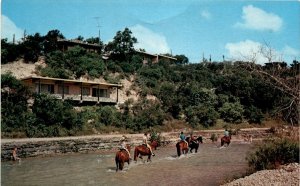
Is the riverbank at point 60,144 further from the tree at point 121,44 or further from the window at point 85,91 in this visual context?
the tree at point 121,44

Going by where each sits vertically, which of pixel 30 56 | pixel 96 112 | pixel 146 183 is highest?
pixel 30 56

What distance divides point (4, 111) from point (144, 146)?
14.8m

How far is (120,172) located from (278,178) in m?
9.24

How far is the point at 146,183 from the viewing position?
16891 mm

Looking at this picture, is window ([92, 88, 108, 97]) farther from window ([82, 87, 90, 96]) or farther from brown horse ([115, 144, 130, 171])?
brown horse ([115, 144, 130, 171])

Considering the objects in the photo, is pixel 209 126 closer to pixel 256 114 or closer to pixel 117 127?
pixel 256 114

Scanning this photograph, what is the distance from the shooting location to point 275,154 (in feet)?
52.9

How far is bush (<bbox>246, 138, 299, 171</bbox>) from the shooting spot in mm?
15633

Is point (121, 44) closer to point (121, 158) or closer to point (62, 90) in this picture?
point (62, 90)

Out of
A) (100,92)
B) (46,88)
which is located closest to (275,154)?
(46,88)

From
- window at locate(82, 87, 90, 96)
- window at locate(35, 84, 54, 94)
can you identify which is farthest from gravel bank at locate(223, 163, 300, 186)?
window at locate(82, 87, 90, 96)

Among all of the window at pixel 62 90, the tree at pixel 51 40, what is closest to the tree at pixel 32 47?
the tree at pixel 51 40

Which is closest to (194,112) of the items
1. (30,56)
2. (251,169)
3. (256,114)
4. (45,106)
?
(256,114)

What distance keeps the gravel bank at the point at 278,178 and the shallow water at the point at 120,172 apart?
9.46 ft
